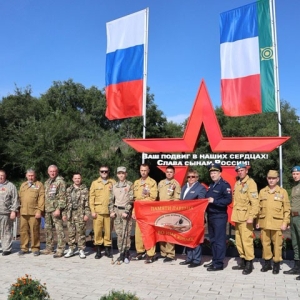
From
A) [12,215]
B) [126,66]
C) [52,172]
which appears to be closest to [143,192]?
[52,172]

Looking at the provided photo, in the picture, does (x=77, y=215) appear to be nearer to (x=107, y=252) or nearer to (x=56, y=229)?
(x=56, y=229)

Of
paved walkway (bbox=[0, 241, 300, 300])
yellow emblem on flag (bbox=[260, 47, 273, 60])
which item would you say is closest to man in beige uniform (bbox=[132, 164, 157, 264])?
paved walkway (bbox=[0, 241, 300, 300])

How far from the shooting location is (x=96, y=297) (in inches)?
188

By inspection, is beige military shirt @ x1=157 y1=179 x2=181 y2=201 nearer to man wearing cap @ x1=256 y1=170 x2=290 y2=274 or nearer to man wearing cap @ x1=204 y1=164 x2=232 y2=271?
man wearing cap @ x1=204 y1=164 x2=232 y2=271

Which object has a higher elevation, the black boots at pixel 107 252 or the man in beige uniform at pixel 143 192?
the man in beige uniform at pixel 143 192

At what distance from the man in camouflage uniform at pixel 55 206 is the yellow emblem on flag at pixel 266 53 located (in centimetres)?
505

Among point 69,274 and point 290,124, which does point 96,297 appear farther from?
point 290,124

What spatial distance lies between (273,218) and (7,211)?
503 cm

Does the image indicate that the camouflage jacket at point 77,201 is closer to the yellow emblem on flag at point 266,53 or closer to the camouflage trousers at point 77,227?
the camouflage trousers at point 77,227

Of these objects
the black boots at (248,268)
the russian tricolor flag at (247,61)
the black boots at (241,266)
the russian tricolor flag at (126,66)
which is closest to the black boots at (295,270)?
the black boots at (248,268)

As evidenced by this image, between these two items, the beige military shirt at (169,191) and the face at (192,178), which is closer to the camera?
the face at (192,178)

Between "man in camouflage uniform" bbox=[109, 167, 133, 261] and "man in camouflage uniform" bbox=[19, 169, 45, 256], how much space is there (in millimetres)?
1562

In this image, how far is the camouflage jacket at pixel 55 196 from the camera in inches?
286

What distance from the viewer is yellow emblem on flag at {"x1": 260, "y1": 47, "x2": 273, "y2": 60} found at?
8.34 meters
